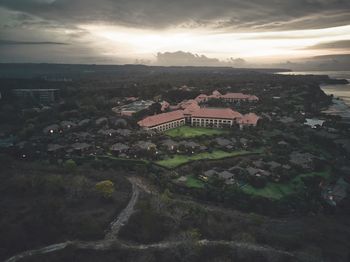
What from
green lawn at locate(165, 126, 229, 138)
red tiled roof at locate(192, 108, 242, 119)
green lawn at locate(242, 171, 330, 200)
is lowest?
green lawn at locate(242, 171, 330, 200)

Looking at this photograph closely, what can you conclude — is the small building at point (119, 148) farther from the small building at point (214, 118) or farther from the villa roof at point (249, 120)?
the villa roof at point (249, 120)

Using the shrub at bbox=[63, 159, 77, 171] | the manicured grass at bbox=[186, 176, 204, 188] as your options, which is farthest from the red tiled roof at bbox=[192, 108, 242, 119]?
the shrub at bbox=[63, 159, 77, 171]

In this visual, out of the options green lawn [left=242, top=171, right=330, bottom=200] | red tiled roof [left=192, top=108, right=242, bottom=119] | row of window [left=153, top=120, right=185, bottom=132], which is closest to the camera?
green lawn [left=242, top=171, right=330, bottom=200]

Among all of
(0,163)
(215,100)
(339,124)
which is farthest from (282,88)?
(0,163)

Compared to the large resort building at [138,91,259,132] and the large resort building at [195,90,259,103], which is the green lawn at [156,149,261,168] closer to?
the large resort building at [138,91,259,132]

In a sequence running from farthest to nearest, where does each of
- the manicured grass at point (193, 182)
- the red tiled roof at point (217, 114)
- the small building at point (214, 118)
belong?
the red tiled roof at point (217, 114)
the small building at point (214, 118)
the manicured grass at point (193, 182)

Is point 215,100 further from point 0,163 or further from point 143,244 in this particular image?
point 143,244

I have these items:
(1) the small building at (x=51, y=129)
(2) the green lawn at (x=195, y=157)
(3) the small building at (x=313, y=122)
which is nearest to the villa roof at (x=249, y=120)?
(3) the small building at (x=313, y=122)

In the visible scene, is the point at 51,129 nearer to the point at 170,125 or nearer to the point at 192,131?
the point at 170,125
